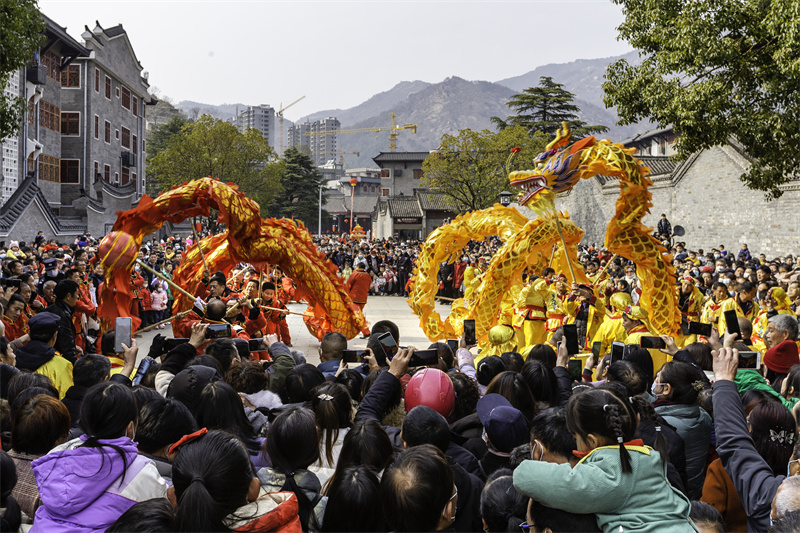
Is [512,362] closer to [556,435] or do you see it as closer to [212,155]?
[556,435]

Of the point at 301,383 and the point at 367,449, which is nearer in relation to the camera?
the point at 367,449

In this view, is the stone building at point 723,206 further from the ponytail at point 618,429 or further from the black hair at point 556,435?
the ponytail at point 618,429

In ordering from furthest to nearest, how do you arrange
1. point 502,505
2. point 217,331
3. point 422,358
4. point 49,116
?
point 49,116, point 217,331, point 422,358, point 502,505

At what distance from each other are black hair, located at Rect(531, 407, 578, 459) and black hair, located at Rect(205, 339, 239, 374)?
99.8 inches

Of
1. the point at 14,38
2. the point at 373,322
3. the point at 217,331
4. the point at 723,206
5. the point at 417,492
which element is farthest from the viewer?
the point at 723,206

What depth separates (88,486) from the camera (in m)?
2.24

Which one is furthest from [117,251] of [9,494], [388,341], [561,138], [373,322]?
[373,322]

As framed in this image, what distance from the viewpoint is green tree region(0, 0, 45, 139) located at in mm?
9711

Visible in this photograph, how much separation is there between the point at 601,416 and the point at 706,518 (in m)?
0.66

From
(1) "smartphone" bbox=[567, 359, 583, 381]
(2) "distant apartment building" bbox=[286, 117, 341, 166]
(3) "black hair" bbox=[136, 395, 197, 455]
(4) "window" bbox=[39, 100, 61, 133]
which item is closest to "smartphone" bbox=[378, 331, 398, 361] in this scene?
(1) "smartphone" bbox=[567, 359, 583, 381]

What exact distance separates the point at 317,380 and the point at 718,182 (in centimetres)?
1749

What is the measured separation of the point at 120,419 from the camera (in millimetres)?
2461

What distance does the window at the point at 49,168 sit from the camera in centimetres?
2435

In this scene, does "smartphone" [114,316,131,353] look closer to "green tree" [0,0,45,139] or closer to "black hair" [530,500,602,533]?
"black hair" [530,500,602,533]
